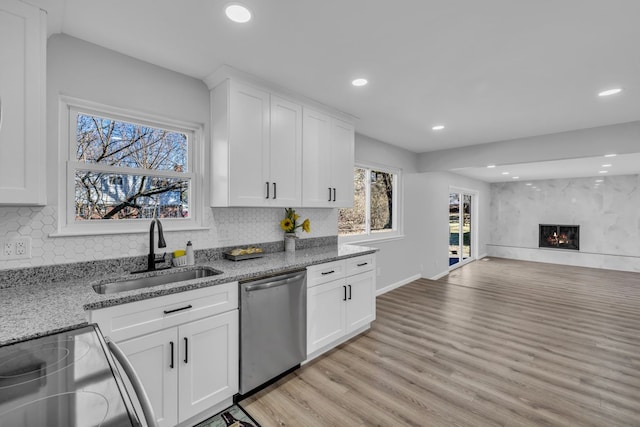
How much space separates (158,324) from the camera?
1652 mm

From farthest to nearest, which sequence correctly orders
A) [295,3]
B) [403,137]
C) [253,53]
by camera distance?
[403,137] → [253,53] → [295,3]

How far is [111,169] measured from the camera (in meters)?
2.11

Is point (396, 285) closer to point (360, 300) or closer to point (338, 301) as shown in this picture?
point (360, 300)

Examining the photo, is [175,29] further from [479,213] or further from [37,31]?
[479,213]

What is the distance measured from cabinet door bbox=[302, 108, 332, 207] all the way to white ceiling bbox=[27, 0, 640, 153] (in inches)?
8.8

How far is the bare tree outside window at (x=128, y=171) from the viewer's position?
2.06m

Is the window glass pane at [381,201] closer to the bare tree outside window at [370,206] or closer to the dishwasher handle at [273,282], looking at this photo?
the bare tree outside window at [370,206]

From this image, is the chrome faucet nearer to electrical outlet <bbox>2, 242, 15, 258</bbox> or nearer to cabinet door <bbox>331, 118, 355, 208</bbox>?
electrical outlet <bbox>2, 242, 15, 258</bbox>

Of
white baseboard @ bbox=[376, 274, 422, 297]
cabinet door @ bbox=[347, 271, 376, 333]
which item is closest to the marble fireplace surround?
white baseboard @ bbox=[376, 274, 422, 297]

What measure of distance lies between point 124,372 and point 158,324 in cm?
Answer: 77

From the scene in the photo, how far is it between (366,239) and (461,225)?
13.9ft

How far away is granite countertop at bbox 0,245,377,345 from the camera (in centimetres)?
112

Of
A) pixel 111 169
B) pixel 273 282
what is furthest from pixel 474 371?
pixel 111 169

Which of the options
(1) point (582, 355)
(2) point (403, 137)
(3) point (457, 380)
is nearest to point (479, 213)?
A: (2) point (403, 137)
